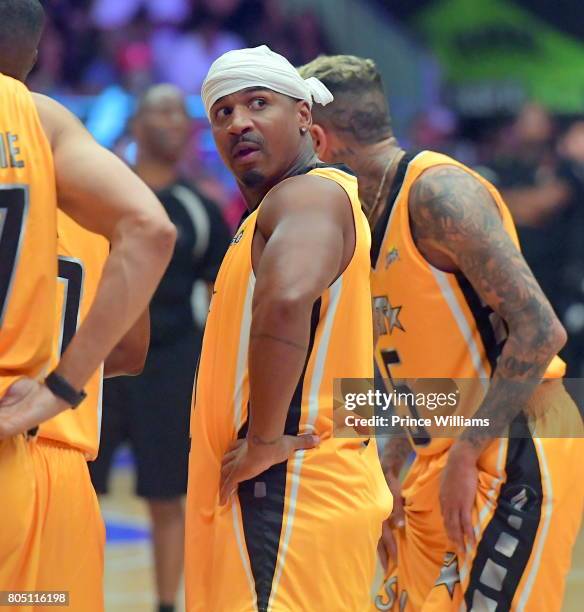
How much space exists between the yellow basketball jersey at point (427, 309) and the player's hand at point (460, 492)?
0.50 feet

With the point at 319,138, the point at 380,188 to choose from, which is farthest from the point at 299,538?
the point at 319,138

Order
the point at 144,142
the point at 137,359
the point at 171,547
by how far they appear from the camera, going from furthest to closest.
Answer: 1. the point at 144,142
2. the point at 171,547
3. the point at 137,359

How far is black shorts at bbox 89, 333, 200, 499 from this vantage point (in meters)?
6.32

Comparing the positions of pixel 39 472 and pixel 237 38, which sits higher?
pixel 237 38

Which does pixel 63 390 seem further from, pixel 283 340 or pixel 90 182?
pixel 283 340

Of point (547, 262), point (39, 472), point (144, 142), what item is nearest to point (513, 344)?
point (39, 472)

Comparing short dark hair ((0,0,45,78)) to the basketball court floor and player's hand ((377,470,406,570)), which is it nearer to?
player's hand ((377,470,406,570))

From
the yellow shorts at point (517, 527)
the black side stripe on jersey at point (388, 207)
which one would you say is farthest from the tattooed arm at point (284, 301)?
the yellow shorts at point (517, 527)

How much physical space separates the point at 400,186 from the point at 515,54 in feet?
43.9

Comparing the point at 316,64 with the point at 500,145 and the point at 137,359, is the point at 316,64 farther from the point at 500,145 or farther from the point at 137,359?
the point at 500,145

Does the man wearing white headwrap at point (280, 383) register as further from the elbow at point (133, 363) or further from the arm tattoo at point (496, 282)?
the arm tattoo at point (496, 282)

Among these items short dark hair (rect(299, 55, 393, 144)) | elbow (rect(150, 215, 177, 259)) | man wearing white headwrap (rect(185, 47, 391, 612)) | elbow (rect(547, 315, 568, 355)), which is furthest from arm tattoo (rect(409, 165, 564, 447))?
elbow (rect(150, 215, 177, 259))

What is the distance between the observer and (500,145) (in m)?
14.8

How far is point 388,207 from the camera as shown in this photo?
402 cm
